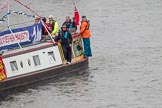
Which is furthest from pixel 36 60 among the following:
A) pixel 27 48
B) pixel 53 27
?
pixel 53 27

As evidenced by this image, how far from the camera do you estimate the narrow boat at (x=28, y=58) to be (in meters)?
26.7

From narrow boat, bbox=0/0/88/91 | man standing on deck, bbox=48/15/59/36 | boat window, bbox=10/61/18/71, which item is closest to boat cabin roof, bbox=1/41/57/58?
narrow boat, bbox=0/0/88/91

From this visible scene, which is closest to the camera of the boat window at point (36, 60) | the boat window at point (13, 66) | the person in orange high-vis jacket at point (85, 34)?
the boat window at point (13, 66)

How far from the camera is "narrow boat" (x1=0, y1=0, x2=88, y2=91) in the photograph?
2669 centimetres

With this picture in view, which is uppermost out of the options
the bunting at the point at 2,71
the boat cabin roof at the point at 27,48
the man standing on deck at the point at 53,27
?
the man standing on deck at the point at 53,27

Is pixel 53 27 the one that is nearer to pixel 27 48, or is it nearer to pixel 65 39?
pixel 65 39

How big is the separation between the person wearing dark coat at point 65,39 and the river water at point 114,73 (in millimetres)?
1191

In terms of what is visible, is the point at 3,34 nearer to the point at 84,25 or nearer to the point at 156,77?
the point at 84,25

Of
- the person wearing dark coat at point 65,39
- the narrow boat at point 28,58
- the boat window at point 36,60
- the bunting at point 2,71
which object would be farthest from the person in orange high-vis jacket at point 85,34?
the bunting at point 2,71

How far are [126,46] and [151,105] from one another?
39.7ft

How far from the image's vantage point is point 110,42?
3856 centimetres

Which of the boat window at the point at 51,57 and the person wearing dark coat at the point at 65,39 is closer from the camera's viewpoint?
the boat window at the point at 51,57

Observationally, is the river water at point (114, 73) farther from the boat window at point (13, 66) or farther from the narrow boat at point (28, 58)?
the boat window at point (13, 66)

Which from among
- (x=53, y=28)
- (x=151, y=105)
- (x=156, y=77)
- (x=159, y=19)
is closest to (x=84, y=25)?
(x=53, y=28)
